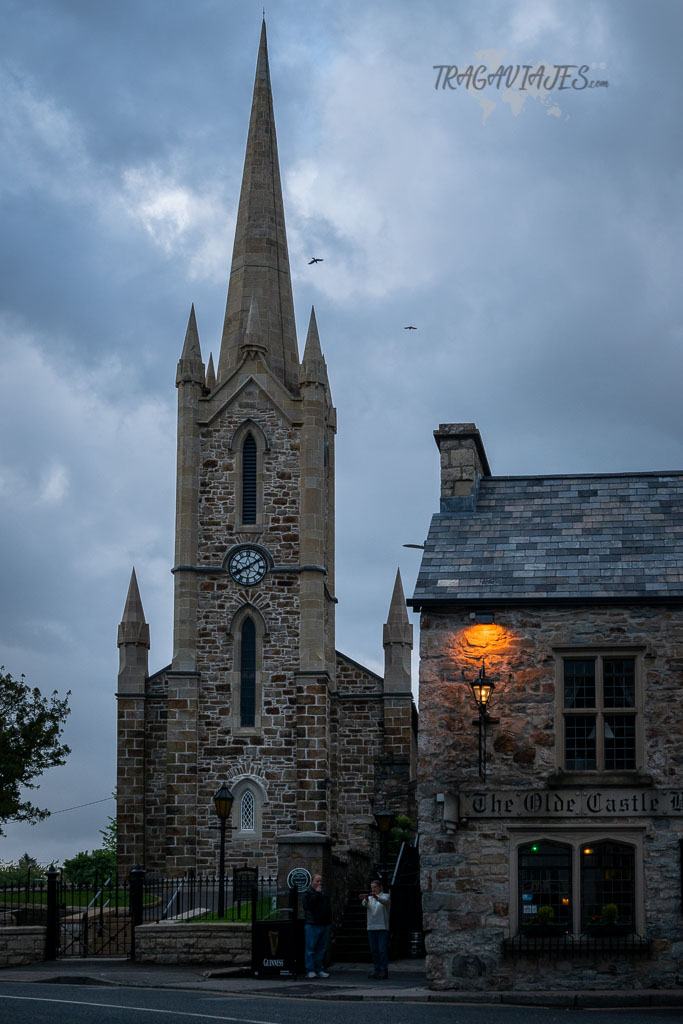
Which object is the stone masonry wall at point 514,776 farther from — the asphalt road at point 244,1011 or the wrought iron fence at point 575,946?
the asphalt road at point 244,1011

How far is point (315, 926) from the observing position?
22000mm

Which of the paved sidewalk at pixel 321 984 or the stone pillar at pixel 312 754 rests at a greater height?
the stone pillar at pixel 312 754

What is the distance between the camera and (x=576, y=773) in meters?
20.5

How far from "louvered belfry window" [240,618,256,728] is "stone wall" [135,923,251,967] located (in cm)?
1805

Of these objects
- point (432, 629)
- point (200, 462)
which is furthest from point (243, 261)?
point (432, 629)

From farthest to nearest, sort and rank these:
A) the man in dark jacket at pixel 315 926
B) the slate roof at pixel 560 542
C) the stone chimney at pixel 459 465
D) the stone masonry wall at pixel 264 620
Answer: the stone masonry wall at pixel 264 620 → the stone chimney at pixel 459 465 → the man in dark jacket at pixel 315 926 → the slate roof at pixel 560 542

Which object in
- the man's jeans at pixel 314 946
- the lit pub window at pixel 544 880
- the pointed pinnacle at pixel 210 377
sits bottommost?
the man's jeans at pixel 314 946

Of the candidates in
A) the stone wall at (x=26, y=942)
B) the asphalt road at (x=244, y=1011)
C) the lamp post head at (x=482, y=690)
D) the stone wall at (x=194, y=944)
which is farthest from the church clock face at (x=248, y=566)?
the asphalt road at (x=244, y=1011)

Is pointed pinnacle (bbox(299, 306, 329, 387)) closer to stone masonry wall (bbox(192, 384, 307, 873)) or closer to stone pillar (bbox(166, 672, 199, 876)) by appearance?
stone masonry wall (bbox(192, 384, 307, 873))

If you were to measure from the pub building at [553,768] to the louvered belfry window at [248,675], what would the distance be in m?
21.3

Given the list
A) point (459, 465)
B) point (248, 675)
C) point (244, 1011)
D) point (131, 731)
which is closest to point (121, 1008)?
point (244, 1011)

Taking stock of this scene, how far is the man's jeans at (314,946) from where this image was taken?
2202 cm

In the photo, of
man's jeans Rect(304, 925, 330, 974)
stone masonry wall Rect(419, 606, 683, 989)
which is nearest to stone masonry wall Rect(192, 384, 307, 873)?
man's jeans Rect(304, 925, 330, 974)

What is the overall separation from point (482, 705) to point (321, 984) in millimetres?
4636
